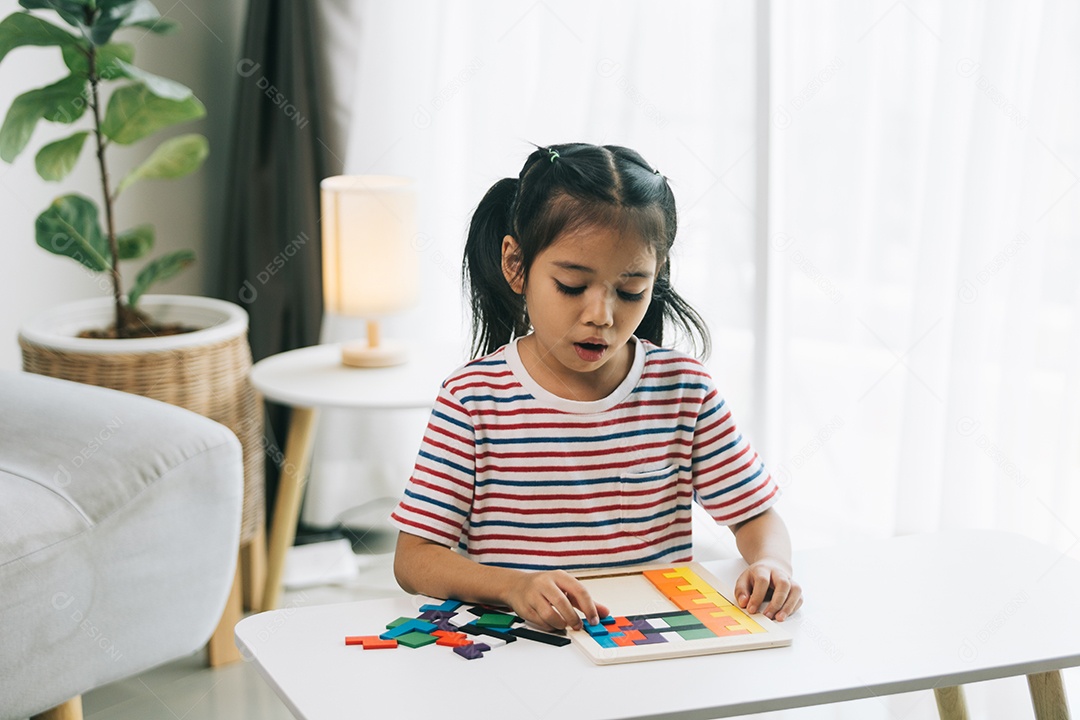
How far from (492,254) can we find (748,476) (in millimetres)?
372

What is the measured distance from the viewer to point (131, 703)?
1946 millimetres

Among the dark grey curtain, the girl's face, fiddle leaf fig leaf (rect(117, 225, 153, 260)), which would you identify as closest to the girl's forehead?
the girl's face

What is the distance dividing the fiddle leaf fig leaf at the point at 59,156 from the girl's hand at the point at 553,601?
1408mm

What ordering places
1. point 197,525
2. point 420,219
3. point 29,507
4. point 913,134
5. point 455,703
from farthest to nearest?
point 420,219, point 913,134, point 197,525, point 29,507, point 455,703

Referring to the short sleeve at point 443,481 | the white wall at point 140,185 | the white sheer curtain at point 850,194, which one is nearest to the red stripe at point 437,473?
the short sleeve at point 443,481

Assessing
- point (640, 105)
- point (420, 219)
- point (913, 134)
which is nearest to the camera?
point (913, 134)

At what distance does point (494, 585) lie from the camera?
3.50ft

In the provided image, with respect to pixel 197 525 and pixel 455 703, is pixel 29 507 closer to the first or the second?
pixel 197 525

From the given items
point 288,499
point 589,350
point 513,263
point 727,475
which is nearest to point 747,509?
point 727,475

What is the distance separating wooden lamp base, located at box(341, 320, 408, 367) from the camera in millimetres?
2275

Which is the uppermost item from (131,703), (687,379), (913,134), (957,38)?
(957,38)

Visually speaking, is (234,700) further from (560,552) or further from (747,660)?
(747,660)

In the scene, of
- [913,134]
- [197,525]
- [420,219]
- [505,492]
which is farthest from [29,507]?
[913,134]

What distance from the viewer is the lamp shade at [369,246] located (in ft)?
7.18
